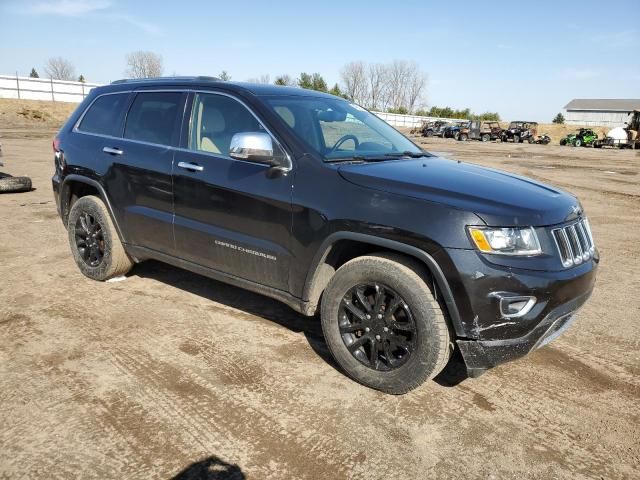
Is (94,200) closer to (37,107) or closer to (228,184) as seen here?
(228,184)

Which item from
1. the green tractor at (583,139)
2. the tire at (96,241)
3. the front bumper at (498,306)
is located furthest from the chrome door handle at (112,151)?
the green tractor at (583,139)

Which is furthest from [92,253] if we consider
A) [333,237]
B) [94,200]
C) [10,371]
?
[333,237]

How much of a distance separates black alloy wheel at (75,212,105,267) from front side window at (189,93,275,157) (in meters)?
1.51

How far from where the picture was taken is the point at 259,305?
445 cm

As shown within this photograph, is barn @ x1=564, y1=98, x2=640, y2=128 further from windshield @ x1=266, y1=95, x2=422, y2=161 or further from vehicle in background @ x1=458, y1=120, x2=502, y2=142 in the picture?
windshield @ x1=266, y1=95, x2=422, y2=161

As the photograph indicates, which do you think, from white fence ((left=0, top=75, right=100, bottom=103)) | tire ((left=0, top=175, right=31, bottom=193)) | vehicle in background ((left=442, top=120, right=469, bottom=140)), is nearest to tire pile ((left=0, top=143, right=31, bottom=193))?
tire ((left=0, top=175, right=31, bottom=193))

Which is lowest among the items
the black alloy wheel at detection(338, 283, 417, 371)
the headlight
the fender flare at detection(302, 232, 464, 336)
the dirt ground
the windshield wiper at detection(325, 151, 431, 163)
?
the dirt ground

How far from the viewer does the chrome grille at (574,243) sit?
9.36 feet

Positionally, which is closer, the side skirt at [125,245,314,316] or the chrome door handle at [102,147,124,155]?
the side skirt at [125,245,314,316]

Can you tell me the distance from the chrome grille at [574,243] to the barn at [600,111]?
9192 cm

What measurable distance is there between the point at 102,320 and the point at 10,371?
2.87ft

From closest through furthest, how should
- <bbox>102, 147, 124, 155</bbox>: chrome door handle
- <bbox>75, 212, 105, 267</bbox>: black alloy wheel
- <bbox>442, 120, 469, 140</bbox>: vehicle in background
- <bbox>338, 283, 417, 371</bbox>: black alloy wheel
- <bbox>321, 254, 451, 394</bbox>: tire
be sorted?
1. <bbox>321, 254, 451, 394</bbox>: tire
2. <bbox>338, 283, 417, 371</bbox>: black alloy wheel
3. <bbox>102, 147, 124, 155</bbox>: chrome door handle
4. <bbox>75, 212, 105, 267</bbox>: black alloy wheel
5. <bbox>442, 120, 469, 140</bbox>: vehicle in background

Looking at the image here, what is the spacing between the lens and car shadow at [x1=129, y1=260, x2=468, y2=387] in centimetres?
348

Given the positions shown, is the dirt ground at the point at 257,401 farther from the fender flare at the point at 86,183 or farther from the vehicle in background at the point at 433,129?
the vehicle in background at the point at 433,129
